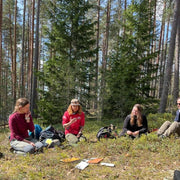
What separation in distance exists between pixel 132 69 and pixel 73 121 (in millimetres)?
6429

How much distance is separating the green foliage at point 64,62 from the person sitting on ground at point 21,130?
4856 millimetres

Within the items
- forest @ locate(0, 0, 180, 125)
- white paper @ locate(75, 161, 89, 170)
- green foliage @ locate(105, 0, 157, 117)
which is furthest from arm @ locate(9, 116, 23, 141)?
green foliage @ locate(105, 0, 157, 117)

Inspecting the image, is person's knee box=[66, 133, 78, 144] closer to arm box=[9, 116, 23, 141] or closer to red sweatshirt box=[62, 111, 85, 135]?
red sweatshirt box=[62, 111, 85, 135]

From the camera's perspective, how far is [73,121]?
4879 millimetres

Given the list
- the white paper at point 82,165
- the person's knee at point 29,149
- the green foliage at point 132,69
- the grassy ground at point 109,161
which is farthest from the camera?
the green foliage at point 132,69

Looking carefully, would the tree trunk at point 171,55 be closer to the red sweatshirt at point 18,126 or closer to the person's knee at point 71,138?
the person's knee at point 71,138

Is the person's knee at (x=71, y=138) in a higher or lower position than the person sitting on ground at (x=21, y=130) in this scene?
lower

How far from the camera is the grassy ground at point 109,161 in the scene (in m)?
2.88

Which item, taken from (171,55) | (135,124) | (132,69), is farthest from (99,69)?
(135,124)

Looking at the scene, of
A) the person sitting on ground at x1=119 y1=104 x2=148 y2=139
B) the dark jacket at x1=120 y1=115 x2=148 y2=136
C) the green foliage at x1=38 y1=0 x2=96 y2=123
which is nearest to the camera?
the person sitting on ground at x1=119 y1=104 x2=148 y2=139

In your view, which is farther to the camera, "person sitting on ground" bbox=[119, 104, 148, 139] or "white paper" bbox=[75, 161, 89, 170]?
"person sitting on ground" bbox=[119, 104, 148, 139]

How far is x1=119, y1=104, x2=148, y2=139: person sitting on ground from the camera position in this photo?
4871 millimetres

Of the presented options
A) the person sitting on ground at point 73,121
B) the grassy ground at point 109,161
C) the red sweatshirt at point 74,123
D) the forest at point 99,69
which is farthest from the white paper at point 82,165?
the forest at point 99,69

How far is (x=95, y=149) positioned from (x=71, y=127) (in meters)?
1.24
